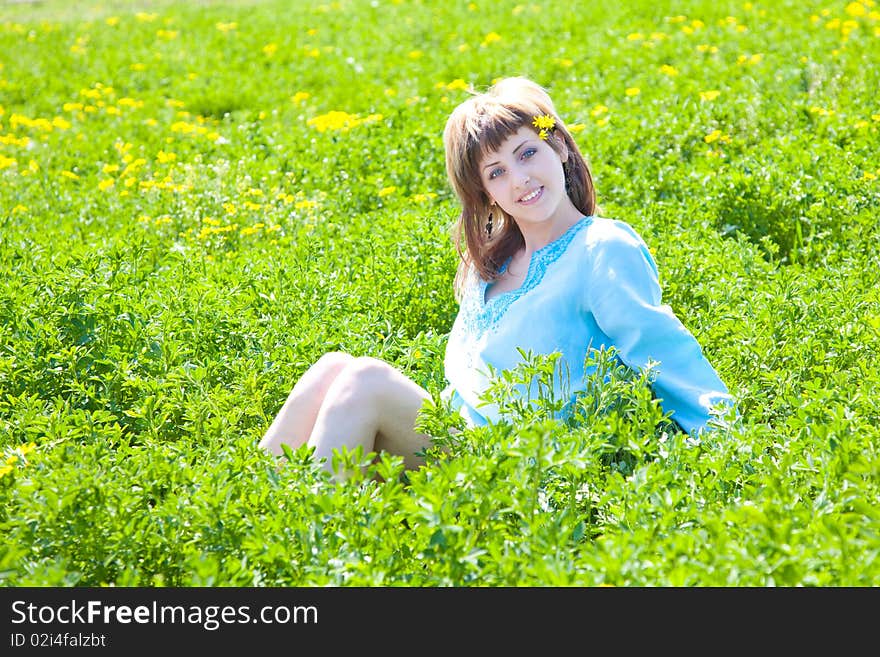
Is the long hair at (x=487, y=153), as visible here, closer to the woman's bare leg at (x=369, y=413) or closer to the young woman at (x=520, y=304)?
the young woman at (x=520, y=304)

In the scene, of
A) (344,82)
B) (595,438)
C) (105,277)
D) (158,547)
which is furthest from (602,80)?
(158,547)

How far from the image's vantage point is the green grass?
100 inches

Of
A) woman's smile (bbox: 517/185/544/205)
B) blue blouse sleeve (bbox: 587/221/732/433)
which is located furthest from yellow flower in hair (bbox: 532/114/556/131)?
blue blouse sleeve (bbox: 587/221/732/433)

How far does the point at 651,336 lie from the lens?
3193mm

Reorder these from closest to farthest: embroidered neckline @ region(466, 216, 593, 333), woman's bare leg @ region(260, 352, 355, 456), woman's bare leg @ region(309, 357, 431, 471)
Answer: woman's bare leg @ region(309, 357, 431, 471) < woman's bare leg @ region(260, 352, 355, 456) < embroidered neckline @ region(466, 216, 593, 333)

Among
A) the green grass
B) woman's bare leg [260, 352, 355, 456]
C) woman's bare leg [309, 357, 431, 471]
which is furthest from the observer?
woman's bare leg [260, 352, 355, 456]

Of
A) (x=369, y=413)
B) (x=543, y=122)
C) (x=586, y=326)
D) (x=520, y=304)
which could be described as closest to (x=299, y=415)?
(x=369, y=413)

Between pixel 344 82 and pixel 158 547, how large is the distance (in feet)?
20.5

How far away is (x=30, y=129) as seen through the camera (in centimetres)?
804

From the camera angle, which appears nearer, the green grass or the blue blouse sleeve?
the green grass

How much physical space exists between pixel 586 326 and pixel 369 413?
30.4 inches

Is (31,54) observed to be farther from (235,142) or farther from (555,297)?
(555,297)

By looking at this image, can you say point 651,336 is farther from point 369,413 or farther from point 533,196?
point 369,413

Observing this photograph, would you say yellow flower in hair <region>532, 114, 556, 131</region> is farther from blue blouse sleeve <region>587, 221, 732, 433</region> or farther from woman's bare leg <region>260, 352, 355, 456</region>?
woman's bare leg <region>260, 352, 355, 456</region>
